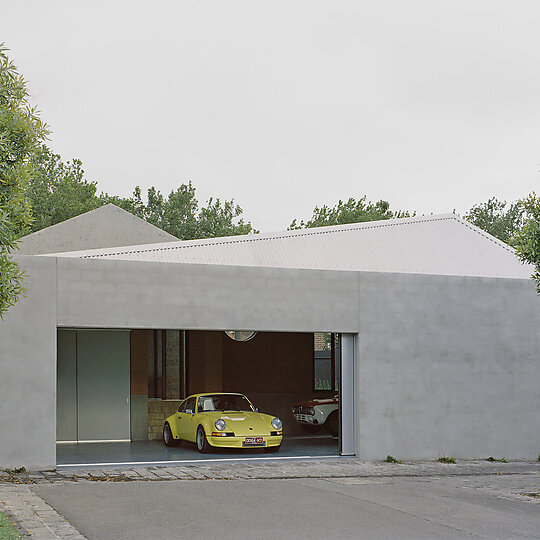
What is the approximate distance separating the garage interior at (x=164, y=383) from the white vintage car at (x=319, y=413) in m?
0.05

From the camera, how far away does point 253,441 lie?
16.6 m

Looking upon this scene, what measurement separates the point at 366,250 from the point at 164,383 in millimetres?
6486

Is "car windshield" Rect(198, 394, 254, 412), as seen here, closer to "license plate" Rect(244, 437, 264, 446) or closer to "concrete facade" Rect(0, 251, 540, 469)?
"license plate" Rect(244, 437, 264, 446)

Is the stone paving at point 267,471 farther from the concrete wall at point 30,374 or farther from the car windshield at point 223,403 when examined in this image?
the car windshield at point 223,403

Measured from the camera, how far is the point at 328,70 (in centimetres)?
2677

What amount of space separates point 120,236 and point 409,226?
9582mm

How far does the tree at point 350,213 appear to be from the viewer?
Result: 5334 centimetres

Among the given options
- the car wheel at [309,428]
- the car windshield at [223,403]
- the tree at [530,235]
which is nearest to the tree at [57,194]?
the car wheel at [309,428]

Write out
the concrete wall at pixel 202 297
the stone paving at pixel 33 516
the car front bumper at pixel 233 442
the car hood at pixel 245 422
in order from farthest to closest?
the car hood at pixel 245 422 → the car front bumper at pixel 233 442 → the concrete wall at pixel 202 297 → the stone paving at pixel 33 516

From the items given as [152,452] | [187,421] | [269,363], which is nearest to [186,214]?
[269,363]

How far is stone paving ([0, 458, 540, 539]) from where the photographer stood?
12500 mm

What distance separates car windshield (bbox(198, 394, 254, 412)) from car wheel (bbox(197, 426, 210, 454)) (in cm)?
57

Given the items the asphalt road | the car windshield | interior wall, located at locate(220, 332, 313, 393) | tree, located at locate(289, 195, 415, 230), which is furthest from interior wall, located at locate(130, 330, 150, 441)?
tree, located at locate(289, 195, 415, 230)

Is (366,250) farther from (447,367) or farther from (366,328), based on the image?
(447,367)
